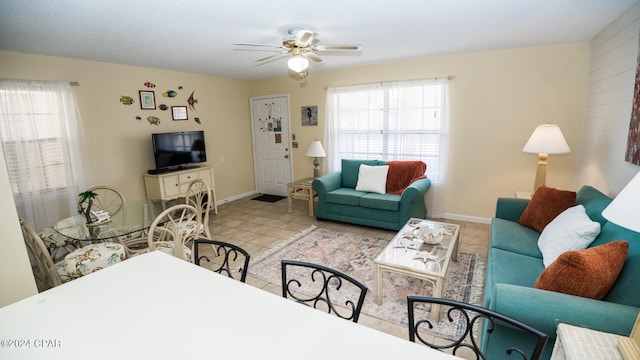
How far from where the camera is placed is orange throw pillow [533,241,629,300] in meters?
1.45

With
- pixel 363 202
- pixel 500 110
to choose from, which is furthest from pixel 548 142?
pixel 363 202

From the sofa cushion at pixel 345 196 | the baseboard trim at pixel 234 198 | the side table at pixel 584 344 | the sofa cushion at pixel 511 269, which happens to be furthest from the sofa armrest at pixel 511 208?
the baseboard trim at pixel 234 198

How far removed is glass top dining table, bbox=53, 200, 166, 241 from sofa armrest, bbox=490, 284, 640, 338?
8.66 ft

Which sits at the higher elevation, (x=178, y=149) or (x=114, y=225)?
(x=178, y=149)

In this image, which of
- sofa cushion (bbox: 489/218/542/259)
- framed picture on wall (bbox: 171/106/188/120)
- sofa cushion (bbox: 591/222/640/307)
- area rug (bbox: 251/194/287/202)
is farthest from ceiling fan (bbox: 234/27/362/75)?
area rug (bbox: 251/194/287/202)

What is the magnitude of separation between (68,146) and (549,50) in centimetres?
585

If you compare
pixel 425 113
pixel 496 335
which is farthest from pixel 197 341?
pixel 425 113

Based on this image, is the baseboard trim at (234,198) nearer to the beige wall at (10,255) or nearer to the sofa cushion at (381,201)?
the sofa cushion at (381,201)

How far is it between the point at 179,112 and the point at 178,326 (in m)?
4.57

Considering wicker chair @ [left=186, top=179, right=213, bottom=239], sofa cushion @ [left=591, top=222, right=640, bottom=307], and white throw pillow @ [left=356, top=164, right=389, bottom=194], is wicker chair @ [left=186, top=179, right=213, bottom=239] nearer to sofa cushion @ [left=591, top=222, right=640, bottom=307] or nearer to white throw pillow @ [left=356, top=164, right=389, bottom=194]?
white throw pillow @ [left=356, top=164, right=389, bottom=194]

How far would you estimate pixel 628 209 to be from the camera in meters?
1.10

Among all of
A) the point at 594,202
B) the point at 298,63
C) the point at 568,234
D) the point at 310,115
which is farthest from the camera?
the point at 310,115

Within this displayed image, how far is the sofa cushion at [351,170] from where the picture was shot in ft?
15.3

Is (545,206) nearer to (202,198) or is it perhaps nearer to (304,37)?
(304,37)
